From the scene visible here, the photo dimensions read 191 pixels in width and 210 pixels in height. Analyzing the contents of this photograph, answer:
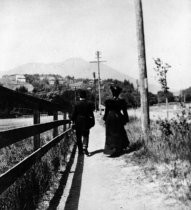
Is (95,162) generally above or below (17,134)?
below

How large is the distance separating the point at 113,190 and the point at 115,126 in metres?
2.90

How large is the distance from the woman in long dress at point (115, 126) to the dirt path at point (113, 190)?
2.53ft

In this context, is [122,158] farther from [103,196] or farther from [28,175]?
[28,175]

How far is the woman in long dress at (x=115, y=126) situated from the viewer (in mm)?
7090

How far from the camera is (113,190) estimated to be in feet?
14.4

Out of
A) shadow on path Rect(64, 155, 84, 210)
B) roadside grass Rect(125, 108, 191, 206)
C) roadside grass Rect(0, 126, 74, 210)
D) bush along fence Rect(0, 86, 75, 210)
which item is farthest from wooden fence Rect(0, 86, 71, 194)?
roadside grass Rect(125, 108, 191, 206)

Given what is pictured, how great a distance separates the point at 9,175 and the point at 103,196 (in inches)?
63.0

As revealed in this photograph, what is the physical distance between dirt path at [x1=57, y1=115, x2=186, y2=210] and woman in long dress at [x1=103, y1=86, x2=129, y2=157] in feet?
2.53

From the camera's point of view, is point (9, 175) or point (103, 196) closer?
point (9, 175)

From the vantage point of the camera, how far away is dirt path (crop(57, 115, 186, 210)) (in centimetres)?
367

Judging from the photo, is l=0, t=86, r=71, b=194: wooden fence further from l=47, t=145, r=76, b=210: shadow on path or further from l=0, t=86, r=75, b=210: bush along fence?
l=47, t=145, r=76, b=210: shadow on path

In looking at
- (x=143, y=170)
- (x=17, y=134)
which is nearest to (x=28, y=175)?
(x=17, y=134)

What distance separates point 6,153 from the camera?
696 cm

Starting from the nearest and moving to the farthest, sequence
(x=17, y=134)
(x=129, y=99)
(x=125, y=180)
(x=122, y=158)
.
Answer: (x=17, y=134)
(x=125, y=180)
(x=122, y=158)
(x=129, y=99)
